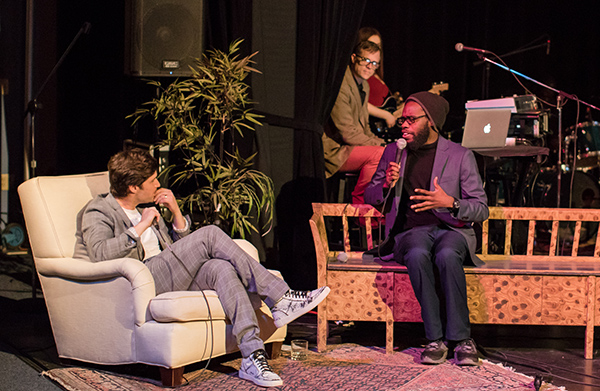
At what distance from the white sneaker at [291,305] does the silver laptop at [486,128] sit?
169 centimetres

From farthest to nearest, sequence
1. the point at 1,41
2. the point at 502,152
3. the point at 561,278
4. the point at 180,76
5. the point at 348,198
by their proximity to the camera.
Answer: the point at 1,41 → the point at 348,198 → the point at 502,152 → the point at 180,76 → the point at 561,278

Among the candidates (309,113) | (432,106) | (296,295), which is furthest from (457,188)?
(309,113)

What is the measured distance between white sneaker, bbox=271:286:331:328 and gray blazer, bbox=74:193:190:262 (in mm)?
694

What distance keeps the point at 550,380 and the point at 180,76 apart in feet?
8.80

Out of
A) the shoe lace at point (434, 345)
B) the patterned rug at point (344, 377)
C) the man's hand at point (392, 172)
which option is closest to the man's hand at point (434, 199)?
the man's hand at point (392, 172)

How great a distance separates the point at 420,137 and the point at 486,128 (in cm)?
86

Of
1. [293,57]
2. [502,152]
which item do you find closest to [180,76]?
[293,57]

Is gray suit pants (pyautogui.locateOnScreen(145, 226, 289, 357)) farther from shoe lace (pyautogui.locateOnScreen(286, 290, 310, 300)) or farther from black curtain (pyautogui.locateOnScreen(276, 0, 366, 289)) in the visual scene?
black curtain (pyautogui.locateOnScreen(276, 0, 366, 289))

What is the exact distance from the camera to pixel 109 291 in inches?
111

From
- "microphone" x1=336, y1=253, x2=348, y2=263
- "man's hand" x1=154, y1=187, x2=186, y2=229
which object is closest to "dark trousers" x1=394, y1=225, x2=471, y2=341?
"microphone" x1=336, y1=253, x2=348, y2=263

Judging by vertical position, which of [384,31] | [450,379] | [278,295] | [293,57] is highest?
[384,31]

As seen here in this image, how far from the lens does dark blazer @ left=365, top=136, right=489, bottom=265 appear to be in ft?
11.0

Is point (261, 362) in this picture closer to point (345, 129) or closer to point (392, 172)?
point (392, 172)

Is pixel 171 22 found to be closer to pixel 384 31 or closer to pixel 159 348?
pixel 159 348
